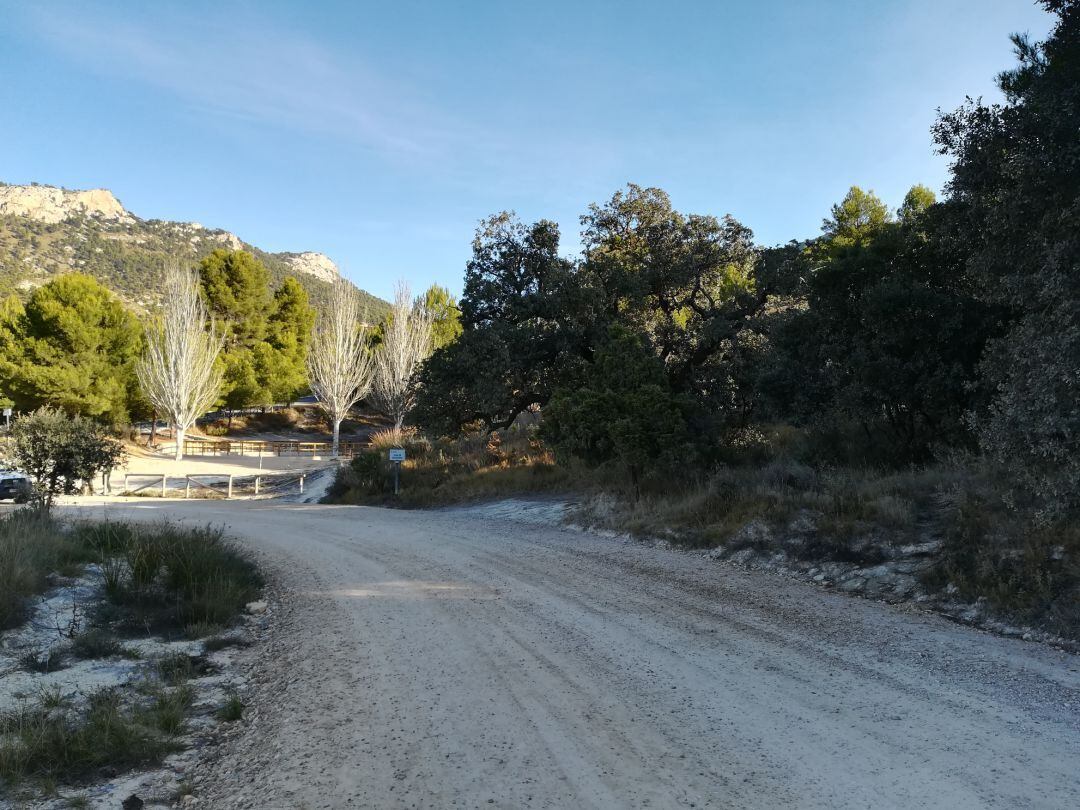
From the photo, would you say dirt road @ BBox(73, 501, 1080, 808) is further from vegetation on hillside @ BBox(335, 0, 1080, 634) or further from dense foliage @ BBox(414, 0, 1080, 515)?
dense foliage @ BBox(414, 0, 1080, 515)

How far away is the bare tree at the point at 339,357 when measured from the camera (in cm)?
4600

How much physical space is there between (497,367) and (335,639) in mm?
10960

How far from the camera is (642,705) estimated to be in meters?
4.42

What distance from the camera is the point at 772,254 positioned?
16250 millimetres

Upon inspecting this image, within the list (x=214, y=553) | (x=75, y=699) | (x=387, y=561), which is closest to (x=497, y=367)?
(x=387, y=561)

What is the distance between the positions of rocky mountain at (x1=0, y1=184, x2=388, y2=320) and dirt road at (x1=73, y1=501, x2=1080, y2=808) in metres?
69.1

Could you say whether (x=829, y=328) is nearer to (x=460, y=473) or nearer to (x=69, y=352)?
(x=460, y=473)

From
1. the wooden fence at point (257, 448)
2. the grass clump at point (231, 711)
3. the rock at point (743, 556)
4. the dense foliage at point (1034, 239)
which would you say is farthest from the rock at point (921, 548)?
the wooden fence at point (257, 448)

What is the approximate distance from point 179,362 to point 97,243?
7113 centimetres

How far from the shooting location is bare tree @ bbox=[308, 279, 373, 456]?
1811 inches

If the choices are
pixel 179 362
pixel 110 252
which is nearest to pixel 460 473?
pixel 179 362

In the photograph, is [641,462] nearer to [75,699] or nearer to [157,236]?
[75,699]

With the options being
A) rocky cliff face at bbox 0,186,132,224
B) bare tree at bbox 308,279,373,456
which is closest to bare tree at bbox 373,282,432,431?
bare tree at bbox 308,279,373,456

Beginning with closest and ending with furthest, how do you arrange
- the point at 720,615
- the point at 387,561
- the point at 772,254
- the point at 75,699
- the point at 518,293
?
the point at 75,699 < the point at 720,615 < the point at 387,561 < the point at 772,254 < the point at 518,293
